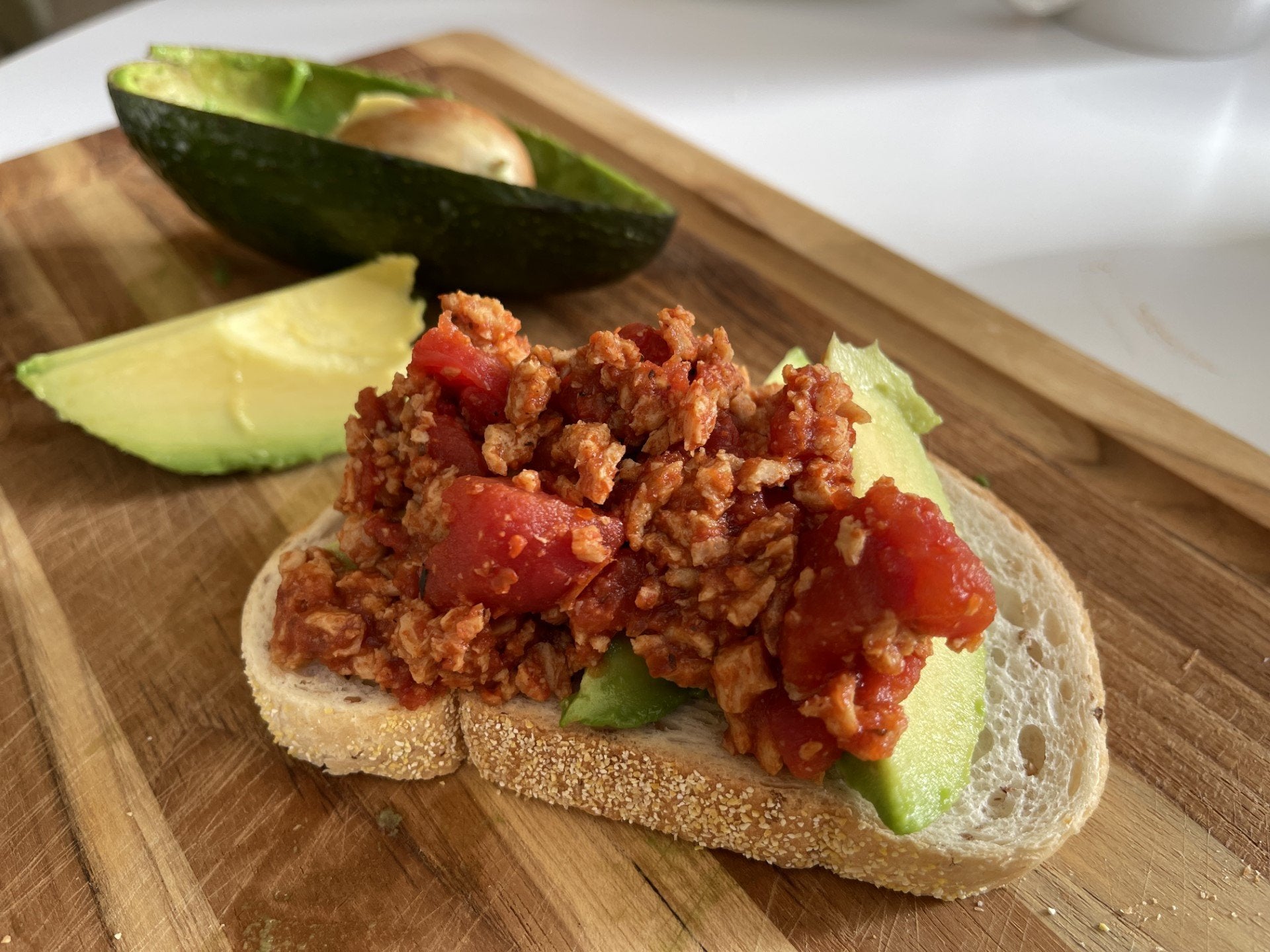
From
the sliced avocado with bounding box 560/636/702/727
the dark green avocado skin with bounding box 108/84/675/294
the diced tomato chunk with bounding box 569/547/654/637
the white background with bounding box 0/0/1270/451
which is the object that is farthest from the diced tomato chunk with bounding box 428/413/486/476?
the white background with bounding box 0/0/1270/451

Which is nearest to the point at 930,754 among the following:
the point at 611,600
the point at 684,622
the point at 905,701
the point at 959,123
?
the point at 905,701

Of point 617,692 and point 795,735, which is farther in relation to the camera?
point 617,692

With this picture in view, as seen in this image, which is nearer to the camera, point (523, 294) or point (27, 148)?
point (523, 294)

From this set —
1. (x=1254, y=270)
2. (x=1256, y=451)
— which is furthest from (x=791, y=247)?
(x=1254, y=270)

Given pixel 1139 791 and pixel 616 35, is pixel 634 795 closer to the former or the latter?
pixel 1139 791

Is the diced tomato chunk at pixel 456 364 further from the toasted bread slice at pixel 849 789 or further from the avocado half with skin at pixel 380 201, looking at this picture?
the avocado half with skin at pixel 380 201

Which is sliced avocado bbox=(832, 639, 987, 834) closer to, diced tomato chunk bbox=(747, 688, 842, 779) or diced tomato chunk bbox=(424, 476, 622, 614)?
diced tomato chunk bbox=(747, 688, 842, 779)

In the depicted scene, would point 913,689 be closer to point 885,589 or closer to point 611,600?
point 885,589
